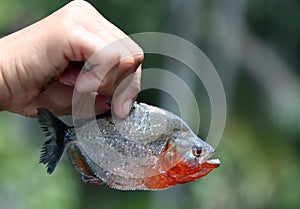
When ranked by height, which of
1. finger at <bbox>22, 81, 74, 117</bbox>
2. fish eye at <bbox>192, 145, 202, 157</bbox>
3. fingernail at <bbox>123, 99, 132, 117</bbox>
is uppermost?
fish eye at <bbox>192, 145, 202, 157</bbox>

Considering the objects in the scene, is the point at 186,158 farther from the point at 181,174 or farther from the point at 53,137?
the point at 53,137

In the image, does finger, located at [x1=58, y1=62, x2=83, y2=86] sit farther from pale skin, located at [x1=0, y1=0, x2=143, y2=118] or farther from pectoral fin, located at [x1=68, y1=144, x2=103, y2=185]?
pectoral fin, located at [x1=68, y1=144, x2=103, y2=185]

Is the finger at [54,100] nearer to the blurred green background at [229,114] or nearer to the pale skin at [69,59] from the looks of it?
the pale skin at [69,59]

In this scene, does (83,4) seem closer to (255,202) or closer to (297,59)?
(255,202)

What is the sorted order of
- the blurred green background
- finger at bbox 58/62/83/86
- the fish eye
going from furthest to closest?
the blurred green background < finger at bbox 58/62/83/86 < the fish eye

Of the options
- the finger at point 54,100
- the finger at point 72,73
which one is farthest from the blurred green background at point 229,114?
the finger at point 72,73

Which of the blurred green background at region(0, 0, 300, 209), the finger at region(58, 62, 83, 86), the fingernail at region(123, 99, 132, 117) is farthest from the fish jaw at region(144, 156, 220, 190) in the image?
the blurred green background at region(0, 0, 300, 209)

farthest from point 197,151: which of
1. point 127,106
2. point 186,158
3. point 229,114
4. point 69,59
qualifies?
point 229,114

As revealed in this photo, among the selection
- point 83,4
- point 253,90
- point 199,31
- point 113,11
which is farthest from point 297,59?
point 83,4

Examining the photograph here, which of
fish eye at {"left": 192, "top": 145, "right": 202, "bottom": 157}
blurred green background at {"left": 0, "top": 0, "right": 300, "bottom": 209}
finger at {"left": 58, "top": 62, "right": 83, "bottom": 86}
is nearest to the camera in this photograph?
fish eye at {"left": 192, "top": 145, "right": 202, "bottom": 157}
